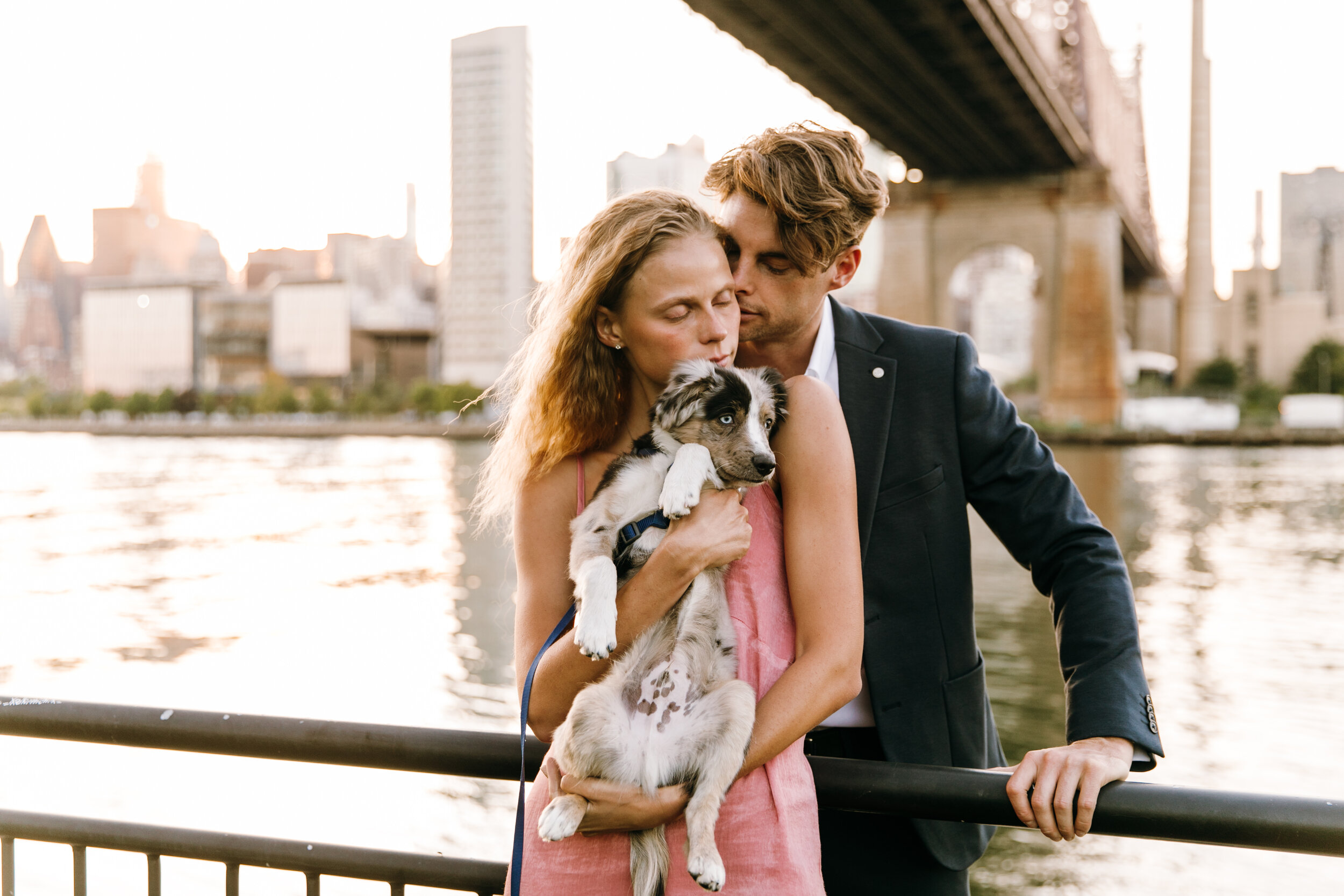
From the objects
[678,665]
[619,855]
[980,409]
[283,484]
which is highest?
[980,409]

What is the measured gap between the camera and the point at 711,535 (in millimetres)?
1535

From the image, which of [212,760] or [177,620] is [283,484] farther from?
[212,760]

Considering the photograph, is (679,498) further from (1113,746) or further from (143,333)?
(143,333)

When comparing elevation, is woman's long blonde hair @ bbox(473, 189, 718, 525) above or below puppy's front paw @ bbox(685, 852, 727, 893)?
above

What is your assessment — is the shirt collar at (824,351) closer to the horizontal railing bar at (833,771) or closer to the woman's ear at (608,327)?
the woman's ear at (608,327)

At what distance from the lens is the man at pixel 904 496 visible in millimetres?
1955

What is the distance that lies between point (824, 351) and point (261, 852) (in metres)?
1.44

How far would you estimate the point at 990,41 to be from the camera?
23047 millimetres

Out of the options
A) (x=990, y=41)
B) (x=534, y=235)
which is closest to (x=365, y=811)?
(x=990, y=41)

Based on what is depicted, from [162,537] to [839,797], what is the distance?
21.0 metres

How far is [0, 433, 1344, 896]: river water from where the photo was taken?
6328mm

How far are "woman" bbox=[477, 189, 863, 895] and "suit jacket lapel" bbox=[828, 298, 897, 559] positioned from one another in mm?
320

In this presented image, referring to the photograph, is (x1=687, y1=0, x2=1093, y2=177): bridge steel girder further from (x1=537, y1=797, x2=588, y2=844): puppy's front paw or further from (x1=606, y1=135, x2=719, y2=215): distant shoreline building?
(x1=606, y1=135, x2=719, y2=215): distant shoreline building

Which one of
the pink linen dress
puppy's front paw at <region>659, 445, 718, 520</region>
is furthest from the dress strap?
the pink linen dress
